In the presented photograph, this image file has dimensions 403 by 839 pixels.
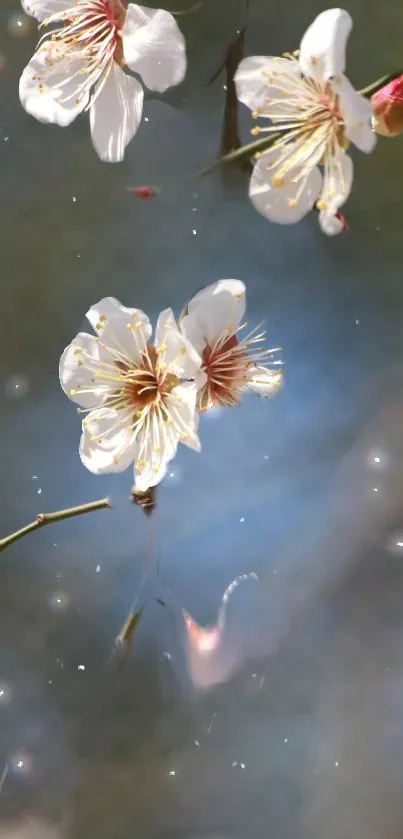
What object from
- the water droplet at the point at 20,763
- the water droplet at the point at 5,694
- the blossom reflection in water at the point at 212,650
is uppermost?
the water droplet at the point at 5,694

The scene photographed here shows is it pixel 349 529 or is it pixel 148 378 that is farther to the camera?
pixel 349 529

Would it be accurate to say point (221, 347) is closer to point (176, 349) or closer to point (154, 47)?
point (176, 349)

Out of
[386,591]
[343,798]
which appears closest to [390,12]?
[386,591]

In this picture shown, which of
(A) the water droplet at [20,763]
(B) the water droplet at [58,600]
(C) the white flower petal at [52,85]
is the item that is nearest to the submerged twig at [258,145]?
(C) the white flower petal at [52,85]

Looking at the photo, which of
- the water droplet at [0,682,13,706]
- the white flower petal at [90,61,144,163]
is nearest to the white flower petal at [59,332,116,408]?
the white flower petal at [90,61,144,163]

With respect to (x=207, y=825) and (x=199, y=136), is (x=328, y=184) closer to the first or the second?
(x=199, y=136)

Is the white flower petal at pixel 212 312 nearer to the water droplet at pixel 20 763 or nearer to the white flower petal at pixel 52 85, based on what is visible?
the white flower petal at pixel 52 85

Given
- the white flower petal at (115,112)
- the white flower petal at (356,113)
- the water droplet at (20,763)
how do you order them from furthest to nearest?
the water droplet at (20,763)
the white flower petal at (115,112)
the white flower petal at (356,113)
